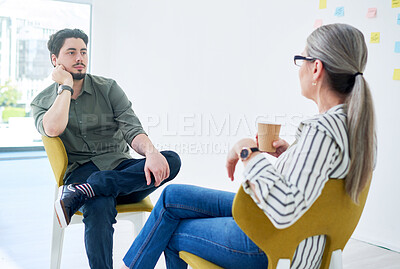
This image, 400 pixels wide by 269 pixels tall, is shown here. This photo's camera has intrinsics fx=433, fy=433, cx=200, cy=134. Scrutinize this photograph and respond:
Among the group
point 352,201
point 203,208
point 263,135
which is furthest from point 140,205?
point 352,201

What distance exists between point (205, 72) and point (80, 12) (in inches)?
116

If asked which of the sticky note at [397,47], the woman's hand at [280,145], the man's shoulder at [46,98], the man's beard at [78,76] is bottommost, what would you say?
the woman's hand at [280,145]

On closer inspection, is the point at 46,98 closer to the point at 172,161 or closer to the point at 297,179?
the point at 172,161

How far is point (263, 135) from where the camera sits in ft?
4.51

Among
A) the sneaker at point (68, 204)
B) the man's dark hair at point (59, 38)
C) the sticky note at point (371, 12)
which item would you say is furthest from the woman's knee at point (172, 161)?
the sticky note at point (371, 12)

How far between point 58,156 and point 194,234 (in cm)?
91

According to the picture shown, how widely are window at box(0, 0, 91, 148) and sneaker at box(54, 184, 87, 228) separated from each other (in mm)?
4741

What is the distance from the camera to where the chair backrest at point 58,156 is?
6.57 feet

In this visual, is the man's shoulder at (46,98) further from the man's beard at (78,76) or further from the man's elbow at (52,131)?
the man's elbow at (52,131)

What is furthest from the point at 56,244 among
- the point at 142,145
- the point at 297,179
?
the point at 297,179

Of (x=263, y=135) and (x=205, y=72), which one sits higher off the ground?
(x=205, y=72)

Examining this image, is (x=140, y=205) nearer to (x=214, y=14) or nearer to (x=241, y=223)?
(x=241, y=223)

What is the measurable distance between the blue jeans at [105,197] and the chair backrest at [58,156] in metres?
0.07

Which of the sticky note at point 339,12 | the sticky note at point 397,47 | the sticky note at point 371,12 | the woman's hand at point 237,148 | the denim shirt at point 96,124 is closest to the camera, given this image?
the woman's hand at point 237,148
